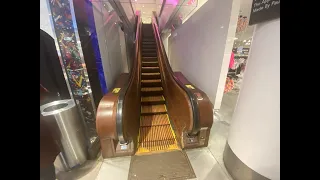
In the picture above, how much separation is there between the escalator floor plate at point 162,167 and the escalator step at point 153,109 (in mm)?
1101

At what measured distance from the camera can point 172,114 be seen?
2.79 m

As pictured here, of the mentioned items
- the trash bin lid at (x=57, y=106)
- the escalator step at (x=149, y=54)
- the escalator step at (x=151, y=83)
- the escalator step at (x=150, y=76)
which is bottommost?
the escalator step at (x=151, y=83)

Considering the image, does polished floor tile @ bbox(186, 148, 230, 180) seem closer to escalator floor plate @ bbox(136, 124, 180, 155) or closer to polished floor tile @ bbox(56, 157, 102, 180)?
escalator floor plate @ bbox(136, 124, 180, 155)

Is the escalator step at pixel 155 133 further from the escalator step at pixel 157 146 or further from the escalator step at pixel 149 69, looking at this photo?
the escalator step at pixel 149 69

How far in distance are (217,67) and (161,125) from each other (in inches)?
63.8

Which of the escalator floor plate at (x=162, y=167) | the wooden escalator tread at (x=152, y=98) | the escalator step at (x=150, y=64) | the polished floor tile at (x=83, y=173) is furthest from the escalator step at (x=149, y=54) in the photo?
the polished floor tile at (x=83, y=173)

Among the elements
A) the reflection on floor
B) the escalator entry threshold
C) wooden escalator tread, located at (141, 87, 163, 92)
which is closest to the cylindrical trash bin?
the reflection on floor

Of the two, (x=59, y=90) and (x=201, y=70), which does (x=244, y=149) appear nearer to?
(x=201, y=70)

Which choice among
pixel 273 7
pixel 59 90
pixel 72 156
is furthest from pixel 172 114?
pixel 273 7

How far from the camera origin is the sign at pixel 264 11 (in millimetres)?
1024

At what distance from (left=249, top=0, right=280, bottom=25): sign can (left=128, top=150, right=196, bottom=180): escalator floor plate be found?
193 centimetres

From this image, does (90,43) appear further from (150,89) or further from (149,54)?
(149,54)

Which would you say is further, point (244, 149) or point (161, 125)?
point (161, 125)
